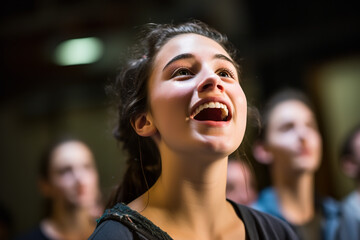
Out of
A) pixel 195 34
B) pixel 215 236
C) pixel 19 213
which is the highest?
pixel 195 34

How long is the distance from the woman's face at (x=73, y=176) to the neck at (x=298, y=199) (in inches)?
36.6

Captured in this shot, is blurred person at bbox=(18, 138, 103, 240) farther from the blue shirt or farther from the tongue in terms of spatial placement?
the tongue

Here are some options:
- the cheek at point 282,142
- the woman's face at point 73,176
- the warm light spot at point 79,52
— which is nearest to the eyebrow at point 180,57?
the cheek at point 282,142

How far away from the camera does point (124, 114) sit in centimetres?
122

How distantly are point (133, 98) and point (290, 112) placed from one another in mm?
1290

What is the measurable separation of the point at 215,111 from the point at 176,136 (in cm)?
11

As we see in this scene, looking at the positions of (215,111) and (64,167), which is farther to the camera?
(64,167)

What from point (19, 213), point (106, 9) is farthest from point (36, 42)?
point (19, 213)

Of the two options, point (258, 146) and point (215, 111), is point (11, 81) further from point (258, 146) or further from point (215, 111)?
point (215, 111)

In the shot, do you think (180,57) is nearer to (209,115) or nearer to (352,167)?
(209,115)

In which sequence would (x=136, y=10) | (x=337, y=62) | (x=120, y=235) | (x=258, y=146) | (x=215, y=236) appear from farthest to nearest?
(x=136, y=10) < (x=337, y=62) < (x=258, y=146) < (x=215, y=236) < (x=120, y=235)

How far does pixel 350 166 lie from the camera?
293 centimetres

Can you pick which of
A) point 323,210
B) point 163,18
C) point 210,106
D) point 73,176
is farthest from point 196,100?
point 163,18

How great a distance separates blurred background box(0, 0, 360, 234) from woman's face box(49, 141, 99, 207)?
4.86 ft
